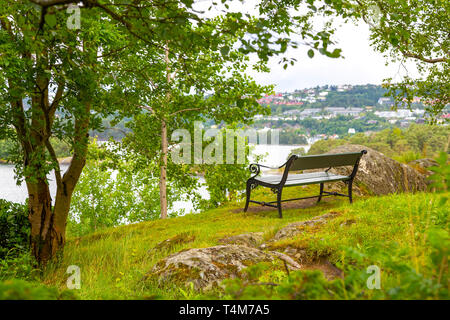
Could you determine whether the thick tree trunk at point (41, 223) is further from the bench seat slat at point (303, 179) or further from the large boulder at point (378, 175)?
the large boulder at point (378, 175)

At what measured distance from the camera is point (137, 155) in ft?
43.0

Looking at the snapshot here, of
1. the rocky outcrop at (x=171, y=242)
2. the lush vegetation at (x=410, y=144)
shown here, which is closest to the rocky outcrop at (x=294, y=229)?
the rocky outcrop at (x=171, y=242)

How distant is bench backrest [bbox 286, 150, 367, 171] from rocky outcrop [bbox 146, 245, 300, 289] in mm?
3898

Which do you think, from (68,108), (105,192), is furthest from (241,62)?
(105,192)

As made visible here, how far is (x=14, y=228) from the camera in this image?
6.81 metres

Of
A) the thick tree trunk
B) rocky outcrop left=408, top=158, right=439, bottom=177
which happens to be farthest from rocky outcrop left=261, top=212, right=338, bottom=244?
rocky outcrop left=408, top=158, right=439, bottom=177

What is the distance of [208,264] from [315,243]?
1.13 m

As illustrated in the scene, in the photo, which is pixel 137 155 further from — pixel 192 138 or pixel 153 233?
pixel 153 233

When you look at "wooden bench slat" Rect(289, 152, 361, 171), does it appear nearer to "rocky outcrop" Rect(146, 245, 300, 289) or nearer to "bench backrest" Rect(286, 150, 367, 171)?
"bench backrest" Rect(286, 150, 367, 171)

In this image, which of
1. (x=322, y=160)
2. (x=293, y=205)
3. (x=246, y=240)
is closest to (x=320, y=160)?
(x=322, y=160)

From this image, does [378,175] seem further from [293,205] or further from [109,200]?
[109,200]
